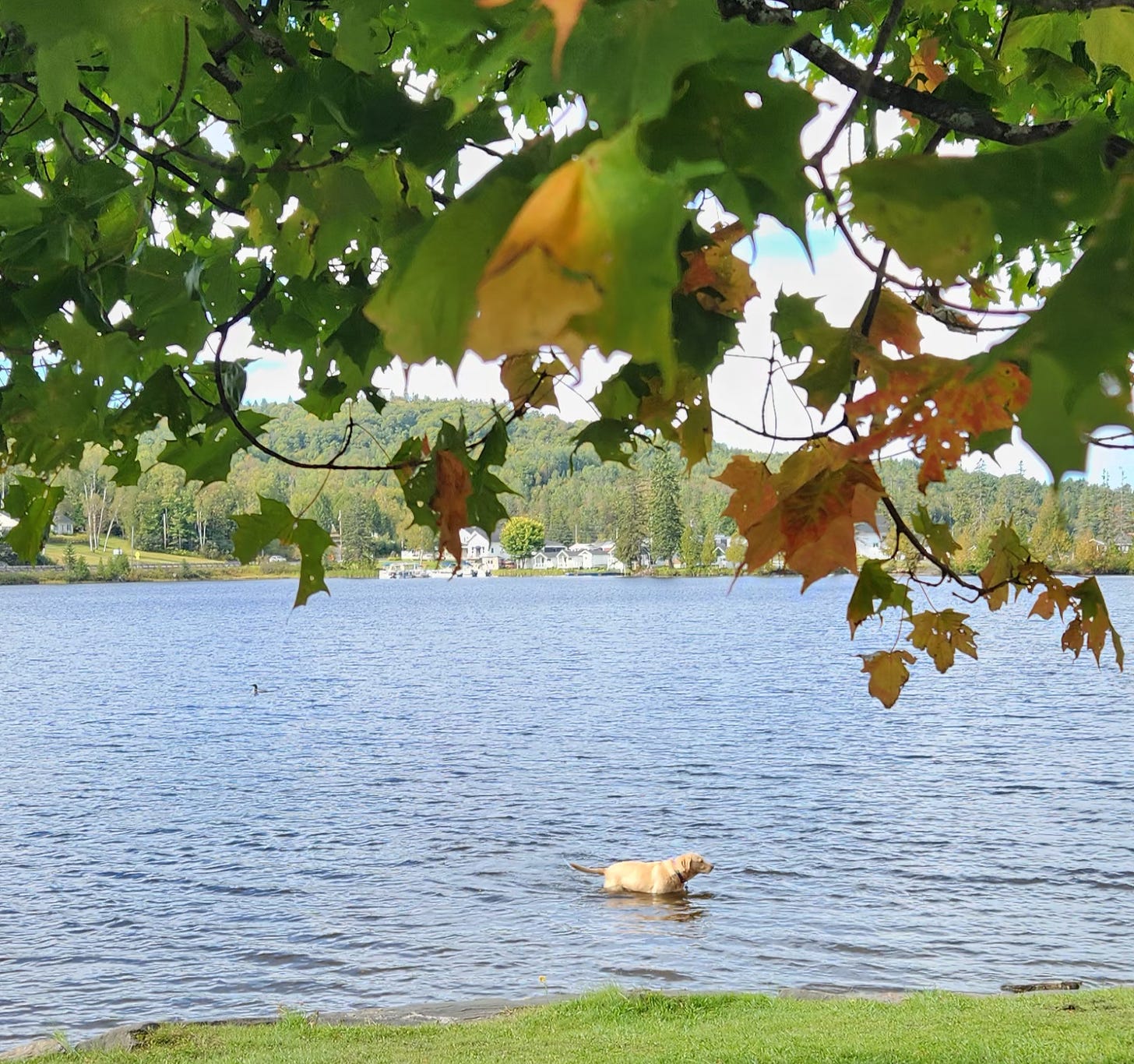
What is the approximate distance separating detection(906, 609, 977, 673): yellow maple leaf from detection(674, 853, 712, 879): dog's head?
17.2 m

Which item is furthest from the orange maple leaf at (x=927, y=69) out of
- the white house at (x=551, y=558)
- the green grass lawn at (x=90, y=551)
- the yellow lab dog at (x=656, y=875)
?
the white house at (x=551, y=558)

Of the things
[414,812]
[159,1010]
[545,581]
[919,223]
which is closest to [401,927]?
[159,1010]

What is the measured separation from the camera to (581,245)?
0.45 meters

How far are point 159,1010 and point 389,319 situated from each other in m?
15.4

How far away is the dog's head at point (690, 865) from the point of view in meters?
18.5

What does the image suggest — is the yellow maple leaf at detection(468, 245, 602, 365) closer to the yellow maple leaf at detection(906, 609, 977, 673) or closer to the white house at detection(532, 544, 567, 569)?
the yellow maple leaf at detection(906, 609, 977, 673)

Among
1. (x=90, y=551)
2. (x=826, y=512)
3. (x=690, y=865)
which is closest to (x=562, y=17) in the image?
(x=826, y=512)

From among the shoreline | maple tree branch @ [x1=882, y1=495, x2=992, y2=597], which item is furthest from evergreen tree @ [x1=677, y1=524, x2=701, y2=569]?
maple tree branch @ [x1=882, y1=495, x2=992, y2=597]

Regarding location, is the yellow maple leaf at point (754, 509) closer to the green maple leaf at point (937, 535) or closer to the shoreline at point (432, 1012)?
→ the green maple leaf at point (937, 535)

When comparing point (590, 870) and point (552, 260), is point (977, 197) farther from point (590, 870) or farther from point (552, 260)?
point (590, 870)

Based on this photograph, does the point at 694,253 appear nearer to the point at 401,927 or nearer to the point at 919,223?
the point at 919,223

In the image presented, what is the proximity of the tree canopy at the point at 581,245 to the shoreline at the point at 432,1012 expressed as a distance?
10.4 meters

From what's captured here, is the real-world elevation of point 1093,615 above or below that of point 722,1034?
above

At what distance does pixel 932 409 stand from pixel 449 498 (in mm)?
901
